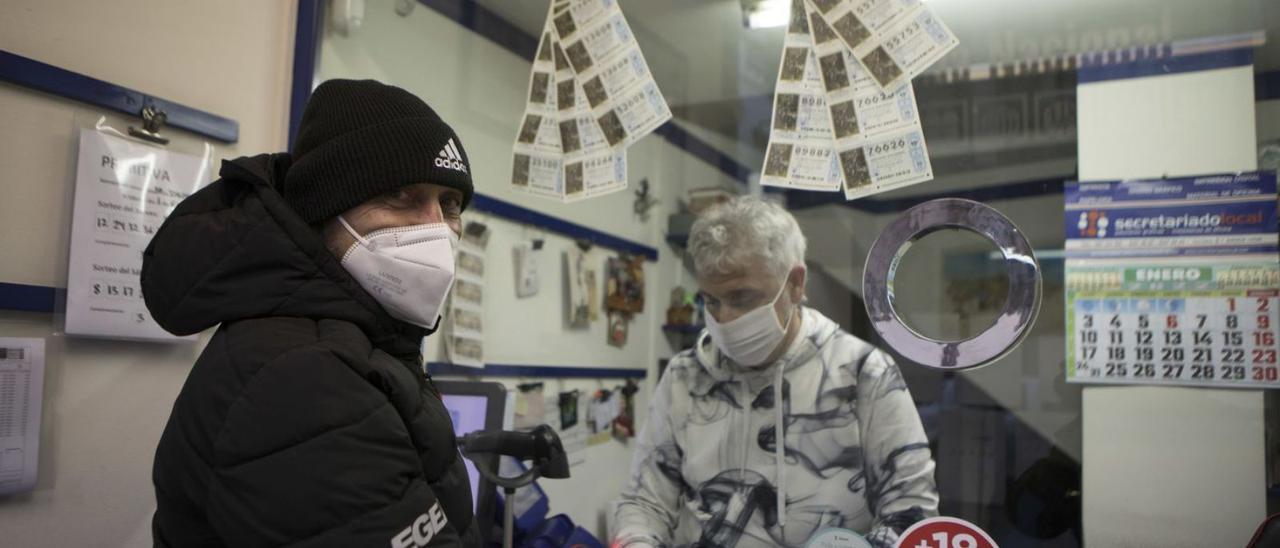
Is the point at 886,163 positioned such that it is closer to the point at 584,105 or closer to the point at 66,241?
the point at 584,105

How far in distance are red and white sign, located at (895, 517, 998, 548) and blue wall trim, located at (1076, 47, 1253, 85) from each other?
0.76 m

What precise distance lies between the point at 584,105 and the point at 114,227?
92 cm

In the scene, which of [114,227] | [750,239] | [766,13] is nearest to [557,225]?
[750,239]

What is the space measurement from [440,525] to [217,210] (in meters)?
0.46

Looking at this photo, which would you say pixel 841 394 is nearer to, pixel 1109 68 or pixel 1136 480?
pixel 1136 480

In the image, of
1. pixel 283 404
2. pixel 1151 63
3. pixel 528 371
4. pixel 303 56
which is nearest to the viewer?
pixel 283 404

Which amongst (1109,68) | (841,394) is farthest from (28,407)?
(1109,68)

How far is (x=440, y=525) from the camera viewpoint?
953 millimetres

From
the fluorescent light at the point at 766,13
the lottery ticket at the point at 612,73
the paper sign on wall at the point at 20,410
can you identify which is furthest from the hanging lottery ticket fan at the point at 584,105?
the paper sign on wall at the point at 20,410

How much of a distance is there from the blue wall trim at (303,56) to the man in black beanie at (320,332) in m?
0.86

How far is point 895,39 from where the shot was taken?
153 centimetres

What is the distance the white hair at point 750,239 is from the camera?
1.69 m

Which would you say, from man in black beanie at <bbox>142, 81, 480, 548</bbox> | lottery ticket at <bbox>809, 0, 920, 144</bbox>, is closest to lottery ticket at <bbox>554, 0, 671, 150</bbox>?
lottery ticket at <bbox>809, 0, 920, 144</bbox>

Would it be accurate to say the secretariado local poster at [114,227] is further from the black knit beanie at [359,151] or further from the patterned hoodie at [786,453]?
the patterned hoodie at [786,453]
